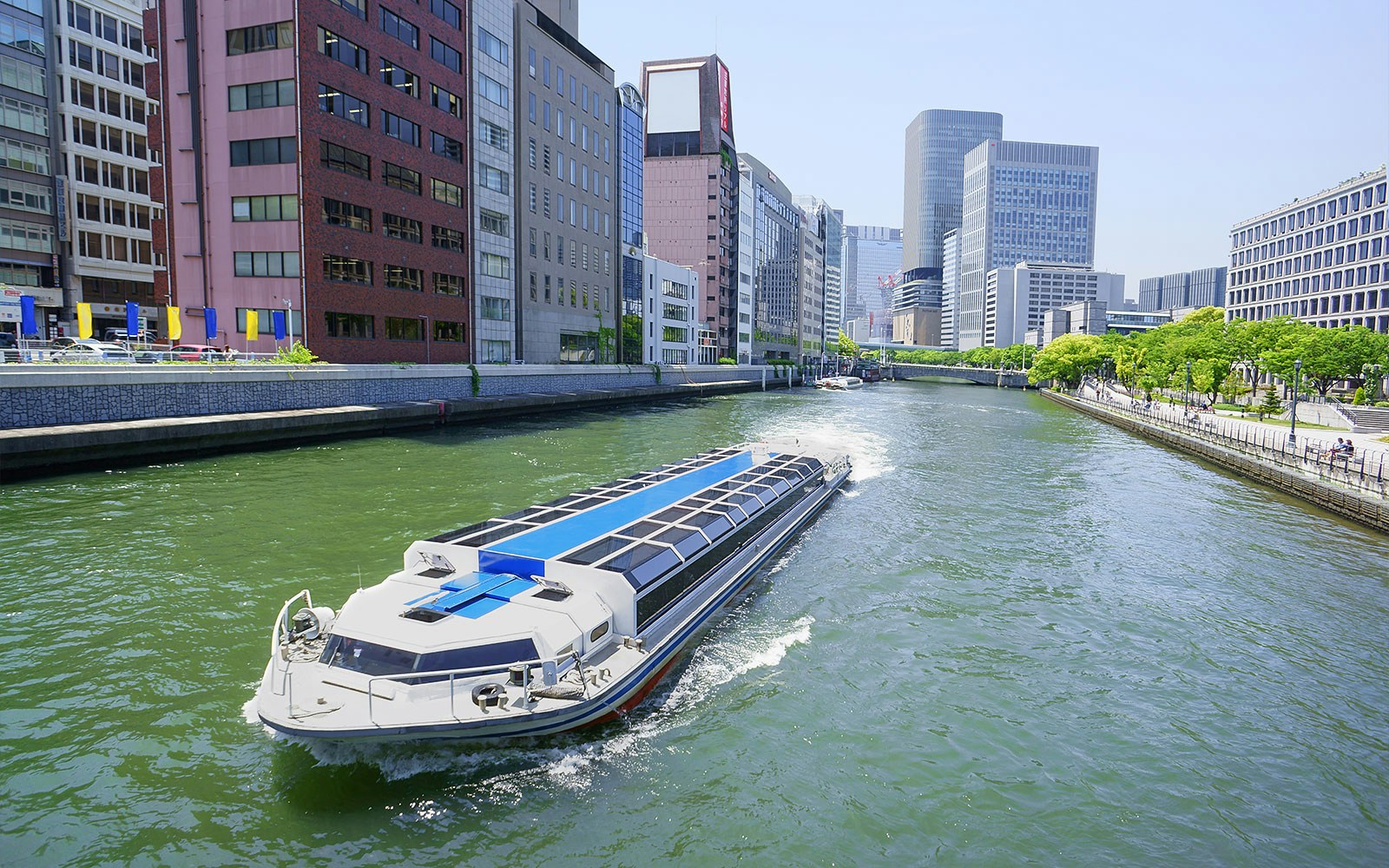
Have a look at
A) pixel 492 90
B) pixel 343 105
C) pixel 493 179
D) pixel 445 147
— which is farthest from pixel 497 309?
pixel 343 105

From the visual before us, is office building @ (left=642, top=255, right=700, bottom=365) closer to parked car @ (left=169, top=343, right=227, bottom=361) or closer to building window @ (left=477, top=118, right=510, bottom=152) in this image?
building window @ (left=477, top=118, right=510, bottom=152)

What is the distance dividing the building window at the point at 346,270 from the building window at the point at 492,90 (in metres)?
24.2

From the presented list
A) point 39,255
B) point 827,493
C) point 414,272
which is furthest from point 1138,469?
point 39,255

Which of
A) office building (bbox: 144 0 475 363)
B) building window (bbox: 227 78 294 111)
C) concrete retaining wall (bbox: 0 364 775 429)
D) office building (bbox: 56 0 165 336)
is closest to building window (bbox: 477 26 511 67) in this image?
office building (bbox: 144 0 475 363)

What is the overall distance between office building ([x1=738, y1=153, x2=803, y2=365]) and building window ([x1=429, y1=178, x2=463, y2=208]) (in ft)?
315

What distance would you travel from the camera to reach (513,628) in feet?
42.9

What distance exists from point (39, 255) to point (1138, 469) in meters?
98.1

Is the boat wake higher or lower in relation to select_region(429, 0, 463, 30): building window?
lower

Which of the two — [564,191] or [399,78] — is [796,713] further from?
[564,191]

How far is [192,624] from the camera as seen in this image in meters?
16.9

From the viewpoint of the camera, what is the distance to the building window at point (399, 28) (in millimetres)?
60906

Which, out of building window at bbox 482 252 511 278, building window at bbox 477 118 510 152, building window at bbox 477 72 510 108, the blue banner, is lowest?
the blue banner

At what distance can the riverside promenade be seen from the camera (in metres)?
31.9

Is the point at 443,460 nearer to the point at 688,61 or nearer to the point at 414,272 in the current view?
the point at 414,272
